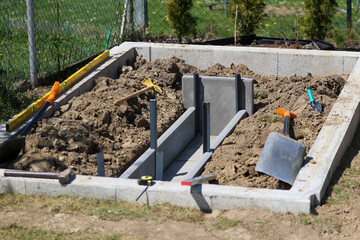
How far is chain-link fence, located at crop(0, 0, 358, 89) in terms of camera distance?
9086 mm

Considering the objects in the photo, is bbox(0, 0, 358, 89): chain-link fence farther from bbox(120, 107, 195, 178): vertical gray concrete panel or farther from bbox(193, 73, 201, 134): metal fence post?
bbox(120, 107, 195, 178): vertical gray concrete panel

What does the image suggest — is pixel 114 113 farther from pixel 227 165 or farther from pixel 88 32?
pixel 88 32

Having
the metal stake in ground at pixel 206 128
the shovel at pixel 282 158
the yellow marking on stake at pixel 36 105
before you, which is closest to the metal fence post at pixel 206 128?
the metal stake in ground at pixel 206 128

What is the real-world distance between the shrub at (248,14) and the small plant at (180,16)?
82 centimetres

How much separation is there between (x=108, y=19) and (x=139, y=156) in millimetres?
4222

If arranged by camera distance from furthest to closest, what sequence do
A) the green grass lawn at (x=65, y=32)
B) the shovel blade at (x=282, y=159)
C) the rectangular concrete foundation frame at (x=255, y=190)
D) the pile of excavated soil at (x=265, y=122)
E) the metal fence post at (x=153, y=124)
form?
the green grass lawn at (x=65, y=32) → the metal fence post at (x=153, y=124) → the pile of excavated soil at (x=265, y=122) → the shovel blade at (x=282, y=159) → the rectangular concrete foundation frame at (x=255, y=190)

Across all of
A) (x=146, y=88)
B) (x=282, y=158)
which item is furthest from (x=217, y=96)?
(x=282, y=158)

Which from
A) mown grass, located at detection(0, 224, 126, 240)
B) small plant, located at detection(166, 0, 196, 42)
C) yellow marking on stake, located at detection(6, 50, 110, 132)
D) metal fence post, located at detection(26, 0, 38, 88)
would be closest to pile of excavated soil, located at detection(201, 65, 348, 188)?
mown grass, located at detection(0, 224, 126, 240)

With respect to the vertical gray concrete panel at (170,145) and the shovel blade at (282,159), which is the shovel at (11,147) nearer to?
the vertical gray concrete panel at (170,145)

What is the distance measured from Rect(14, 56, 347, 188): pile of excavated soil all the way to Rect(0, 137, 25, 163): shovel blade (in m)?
0.10

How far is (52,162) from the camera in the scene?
20.4ft

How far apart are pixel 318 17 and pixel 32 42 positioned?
559 cm

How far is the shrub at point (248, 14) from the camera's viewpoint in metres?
11.6

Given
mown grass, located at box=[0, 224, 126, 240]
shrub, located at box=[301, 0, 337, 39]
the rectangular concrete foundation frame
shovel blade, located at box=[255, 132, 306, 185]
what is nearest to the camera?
mown grass, located at box=[0, 224, 126, 240]
